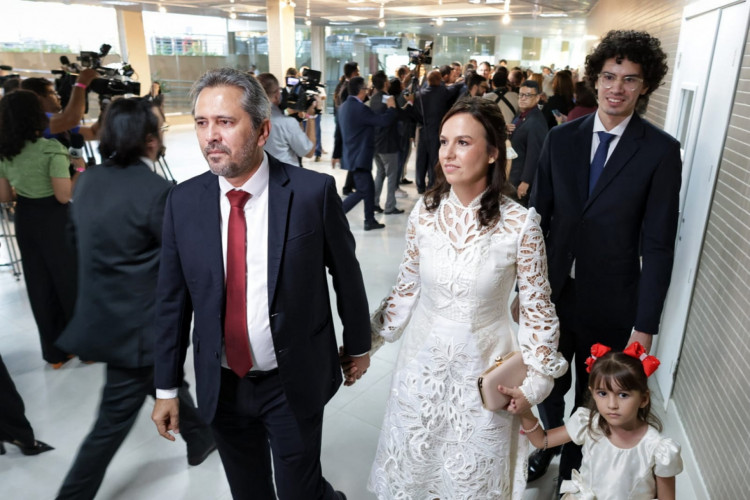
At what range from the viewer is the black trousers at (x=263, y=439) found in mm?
1685

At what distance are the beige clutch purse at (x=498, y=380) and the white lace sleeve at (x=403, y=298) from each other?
0.36m

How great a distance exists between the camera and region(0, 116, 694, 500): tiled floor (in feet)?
8.12

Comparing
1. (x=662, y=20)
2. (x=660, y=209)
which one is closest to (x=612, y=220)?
(x=660, y=209)

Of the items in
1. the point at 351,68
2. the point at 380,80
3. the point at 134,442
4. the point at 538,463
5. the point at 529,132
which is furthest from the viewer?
the point at 351,68

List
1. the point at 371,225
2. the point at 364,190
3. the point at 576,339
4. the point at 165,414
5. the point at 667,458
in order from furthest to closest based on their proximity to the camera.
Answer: the point at 371,225 < the point at 364,190 < the point at 576,339 < the point at 165,414 < the point at 667,458

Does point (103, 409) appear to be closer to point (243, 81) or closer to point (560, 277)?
point (243, 81)

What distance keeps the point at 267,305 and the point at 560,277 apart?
119cm

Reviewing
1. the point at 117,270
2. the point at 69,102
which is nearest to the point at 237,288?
the point at 117,270

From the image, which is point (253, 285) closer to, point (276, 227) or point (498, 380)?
point (276, 227)

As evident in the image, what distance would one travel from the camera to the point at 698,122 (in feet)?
9.75

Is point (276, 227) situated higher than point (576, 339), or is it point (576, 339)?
point (276, 227)

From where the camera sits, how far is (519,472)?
1.77m

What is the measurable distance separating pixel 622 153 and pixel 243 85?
135 cm

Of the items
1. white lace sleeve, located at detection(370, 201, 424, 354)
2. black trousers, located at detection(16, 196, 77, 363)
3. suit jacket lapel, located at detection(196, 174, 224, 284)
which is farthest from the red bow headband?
black trousers, located at detection(16, 196, 77, 363)
